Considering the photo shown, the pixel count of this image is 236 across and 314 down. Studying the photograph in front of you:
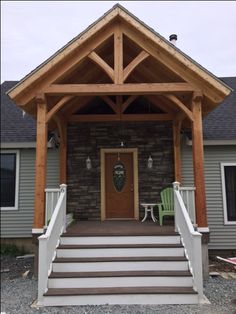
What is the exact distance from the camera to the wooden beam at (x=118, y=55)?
5469 mm

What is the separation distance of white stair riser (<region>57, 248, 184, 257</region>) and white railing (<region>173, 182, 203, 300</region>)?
25cm

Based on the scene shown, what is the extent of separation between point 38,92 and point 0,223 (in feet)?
13.6

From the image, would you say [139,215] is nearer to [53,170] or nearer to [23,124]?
[53,170]

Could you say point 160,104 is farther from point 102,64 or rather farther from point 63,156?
point 63,156

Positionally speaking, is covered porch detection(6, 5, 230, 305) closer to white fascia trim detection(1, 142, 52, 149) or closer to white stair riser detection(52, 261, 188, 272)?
white stair riser detection(52, 261, 188, 272)

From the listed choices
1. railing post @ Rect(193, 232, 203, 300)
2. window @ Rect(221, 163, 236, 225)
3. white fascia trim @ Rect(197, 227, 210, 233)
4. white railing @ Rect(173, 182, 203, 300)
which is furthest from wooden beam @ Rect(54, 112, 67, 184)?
railing post @ Rect(193, 232, 203, 300)

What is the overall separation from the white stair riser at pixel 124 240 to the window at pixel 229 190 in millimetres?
2055

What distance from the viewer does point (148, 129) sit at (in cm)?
798

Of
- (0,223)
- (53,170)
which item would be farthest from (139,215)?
(0,223)

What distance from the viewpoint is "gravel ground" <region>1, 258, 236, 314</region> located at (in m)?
3.99

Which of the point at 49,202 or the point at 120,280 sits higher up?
the point at 49,202

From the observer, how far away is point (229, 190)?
695cm

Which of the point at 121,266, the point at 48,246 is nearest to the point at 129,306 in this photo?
the point at 121,266

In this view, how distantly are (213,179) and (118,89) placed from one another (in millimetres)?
3465
